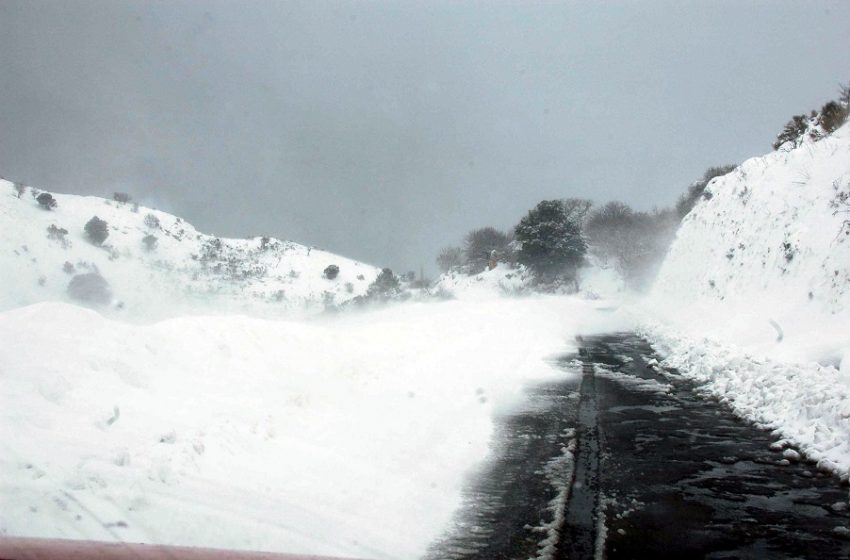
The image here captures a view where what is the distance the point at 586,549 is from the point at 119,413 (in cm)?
452

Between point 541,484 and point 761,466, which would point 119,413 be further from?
point 761,466

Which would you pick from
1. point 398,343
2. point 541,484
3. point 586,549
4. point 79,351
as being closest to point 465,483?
point 541,484

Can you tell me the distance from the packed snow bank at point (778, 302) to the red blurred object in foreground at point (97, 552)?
224 inches

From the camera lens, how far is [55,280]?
70.2ft

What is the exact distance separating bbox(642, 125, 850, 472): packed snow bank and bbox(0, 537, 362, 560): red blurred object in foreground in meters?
5.68

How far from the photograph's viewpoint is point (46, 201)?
25875 mm

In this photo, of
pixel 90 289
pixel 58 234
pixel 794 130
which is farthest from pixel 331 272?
pixel 794 130

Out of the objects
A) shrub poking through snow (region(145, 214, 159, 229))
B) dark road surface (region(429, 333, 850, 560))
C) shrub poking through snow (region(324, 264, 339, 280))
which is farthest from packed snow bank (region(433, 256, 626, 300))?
dark road surface (region(429, 333, 850, 560))

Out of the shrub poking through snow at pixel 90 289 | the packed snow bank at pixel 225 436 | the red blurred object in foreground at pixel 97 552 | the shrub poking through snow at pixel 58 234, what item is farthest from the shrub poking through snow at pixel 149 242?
the red blurred object in foreground at pixel 97 552

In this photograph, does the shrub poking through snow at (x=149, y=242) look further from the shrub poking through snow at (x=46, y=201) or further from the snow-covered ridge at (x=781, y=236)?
the snow-covered ridge at (x=781, y=236)

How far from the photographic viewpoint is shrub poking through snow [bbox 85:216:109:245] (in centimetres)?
2856

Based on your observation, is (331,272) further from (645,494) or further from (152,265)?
(645,494)

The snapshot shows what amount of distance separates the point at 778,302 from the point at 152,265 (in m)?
33.1

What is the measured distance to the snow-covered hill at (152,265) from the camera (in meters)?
21.1
